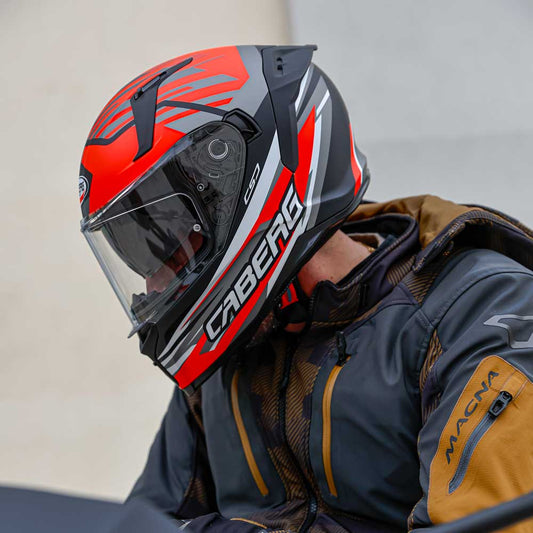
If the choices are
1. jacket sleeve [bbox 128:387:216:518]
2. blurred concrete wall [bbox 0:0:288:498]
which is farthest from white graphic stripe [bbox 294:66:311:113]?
blurred concrete wall [bbox 0:0:288:498]

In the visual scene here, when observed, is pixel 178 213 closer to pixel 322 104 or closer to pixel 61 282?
pixel 322 104

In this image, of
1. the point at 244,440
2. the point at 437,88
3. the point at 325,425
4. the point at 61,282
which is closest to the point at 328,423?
the point at 325,425

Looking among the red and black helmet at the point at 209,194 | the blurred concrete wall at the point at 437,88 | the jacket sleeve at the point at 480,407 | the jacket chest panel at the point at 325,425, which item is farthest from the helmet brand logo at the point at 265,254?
the blurred concrete wall at the point at 437,88

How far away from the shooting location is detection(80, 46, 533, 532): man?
717 mm

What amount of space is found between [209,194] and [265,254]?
3.7 inches

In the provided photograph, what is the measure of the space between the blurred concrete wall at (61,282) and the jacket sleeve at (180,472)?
0.75 m

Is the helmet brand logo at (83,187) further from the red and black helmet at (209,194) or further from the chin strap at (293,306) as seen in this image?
the chin strap at (293,306)

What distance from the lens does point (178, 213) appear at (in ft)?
2.51

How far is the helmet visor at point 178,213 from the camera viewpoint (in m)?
0.75

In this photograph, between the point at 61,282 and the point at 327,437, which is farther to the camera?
the point at 61,282

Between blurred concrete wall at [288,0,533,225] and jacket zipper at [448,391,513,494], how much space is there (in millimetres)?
924

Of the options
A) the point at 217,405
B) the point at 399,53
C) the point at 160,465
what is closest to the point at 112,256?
the point at 217,405

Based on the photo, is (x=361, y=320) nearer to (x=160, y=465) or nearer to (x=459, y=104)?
(x=160, y=465)

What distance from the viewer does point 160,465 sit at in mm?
982
